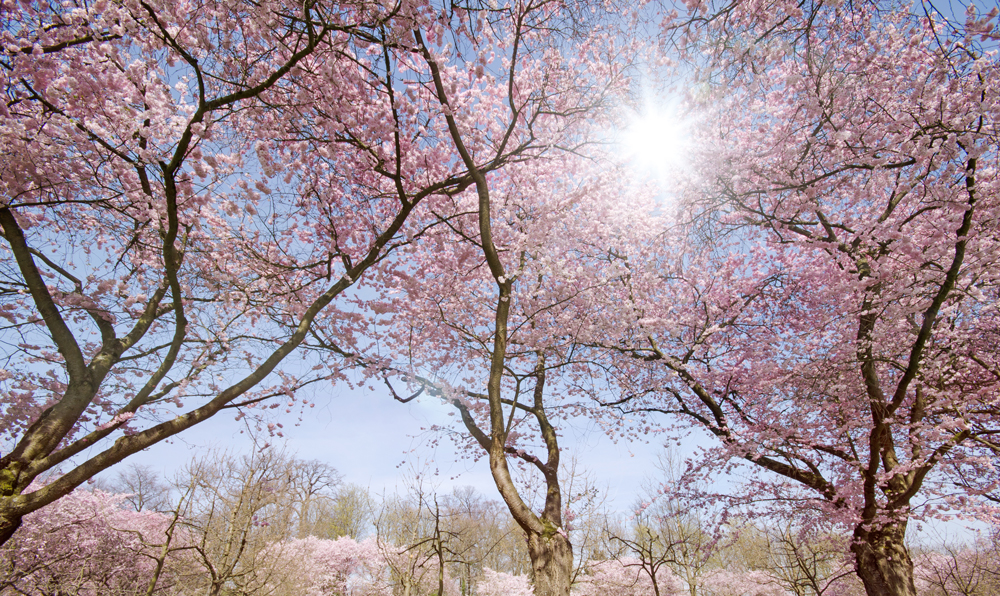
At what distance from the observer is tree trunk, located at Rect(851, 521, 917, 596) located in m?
5.81

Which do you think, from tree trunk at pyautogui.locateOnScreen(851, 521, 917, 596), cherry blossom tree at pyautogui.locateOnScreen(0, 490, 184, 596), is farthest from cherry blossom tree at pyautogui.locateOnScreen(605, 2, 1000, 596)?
cherry blossom tree at pyautogui.locateOnScreen(0, 490, 184, 596)

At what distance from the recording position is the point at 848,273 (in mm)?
6434

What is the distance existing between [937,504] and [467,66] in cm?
893

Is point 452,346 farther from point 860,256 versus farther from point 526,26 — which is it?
point 860,256

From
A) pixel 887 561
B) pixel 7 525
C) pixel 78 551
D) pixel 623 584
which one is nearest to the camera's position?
pixel 7 525

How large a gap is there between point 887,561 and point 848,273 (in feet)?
13.1

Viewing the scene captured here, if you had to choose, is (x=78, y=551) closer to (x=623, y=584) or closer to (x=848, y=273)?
(x=623, y=584)

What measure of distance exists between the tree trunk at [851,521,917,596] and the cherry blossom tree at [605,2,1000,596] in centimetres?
2

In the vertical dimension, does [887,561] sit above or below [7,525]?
below

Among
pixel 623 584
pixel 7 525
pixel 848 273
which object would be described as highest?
pixel 848 273

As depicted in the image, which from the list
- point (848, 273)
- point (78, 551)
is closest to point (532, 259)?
point (848, 273)

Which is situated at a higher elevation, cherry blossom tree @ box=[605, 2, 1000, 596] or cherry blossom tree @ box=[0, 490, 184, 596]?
A: cherry blossom tree @ box=[605, 2, 1000, 596]

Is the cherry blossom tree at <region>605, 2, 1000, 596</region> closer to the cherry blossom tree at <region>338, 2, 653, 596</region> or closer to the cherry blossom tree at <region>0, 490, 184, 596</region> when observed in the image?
the cherry blossom tree at <region>338, 2, 653, 596</region>

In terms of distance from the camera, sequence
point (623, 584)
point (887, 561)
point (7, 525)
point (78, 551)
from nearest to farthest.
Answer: point (7, 525) → point (887, 561) → point (78, 551) → point (623, 584)
